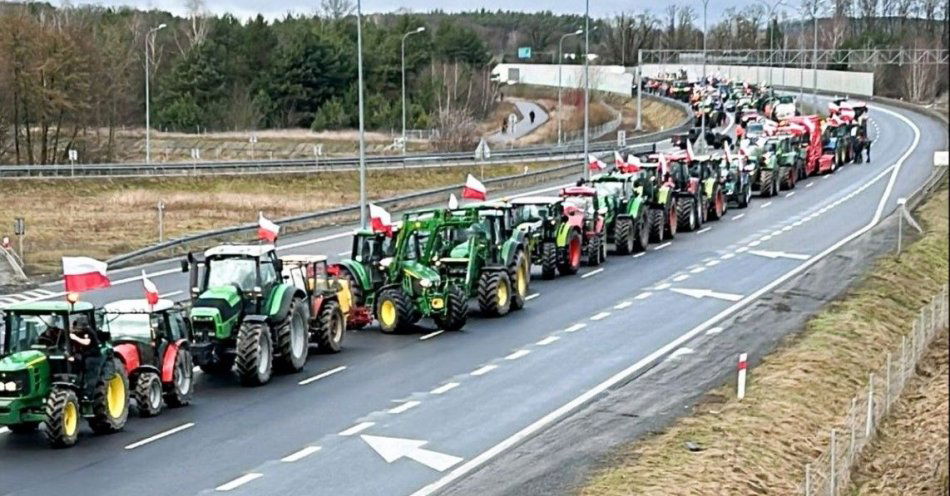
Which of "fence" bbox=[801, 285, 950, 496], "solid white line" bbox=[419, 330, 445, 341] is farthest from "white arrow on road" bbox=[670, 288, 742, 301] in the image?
"solid white line" bbox=[419, 330, 445, 341]

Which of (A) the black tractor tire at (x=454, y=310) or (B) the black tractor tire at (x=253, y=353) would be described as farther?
(A) the black tractor tire at (x=454, y=310)

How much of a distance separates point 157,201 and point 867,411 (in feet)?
154

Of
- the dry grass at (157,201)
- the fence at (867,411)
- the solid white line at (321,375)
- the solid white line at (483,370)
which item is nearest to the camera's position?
the fence at (867,411)

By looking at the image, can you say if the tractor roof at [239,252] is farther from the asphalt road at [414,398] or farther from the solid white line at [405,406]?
the solid white line at [405,406]

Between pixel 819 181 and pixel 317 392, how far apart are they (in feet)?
152

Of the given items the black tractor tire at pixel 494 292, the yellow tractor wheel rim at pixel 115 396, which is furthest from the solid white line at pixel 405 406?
the black tractor tire at pixel 494 292

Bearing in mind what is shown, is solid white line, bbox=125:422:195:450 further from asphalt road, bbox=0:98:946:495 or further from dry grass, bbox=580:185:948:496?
dry grass, bbox=580:185:948:496

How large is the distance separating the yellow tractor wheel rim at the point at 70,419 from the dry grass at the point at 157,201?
2488 cm

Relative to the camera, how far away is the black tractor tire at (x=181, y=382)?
23.1 metres

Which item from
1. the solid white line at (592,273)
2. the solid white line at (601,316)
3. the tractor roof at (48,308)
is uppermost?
the tractor roof at (48,308)

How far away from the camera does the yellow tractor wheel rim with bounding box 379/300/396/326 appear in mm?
30641

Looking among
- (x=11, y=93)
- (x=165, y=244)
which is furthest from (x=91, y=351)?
(x=11, y=93)

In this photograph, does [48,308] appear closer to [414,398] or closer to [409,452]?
[409,452]

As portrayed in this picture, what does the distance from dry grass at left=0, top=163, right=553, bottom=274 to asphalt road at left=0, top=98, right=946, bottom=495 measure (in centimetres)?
933
